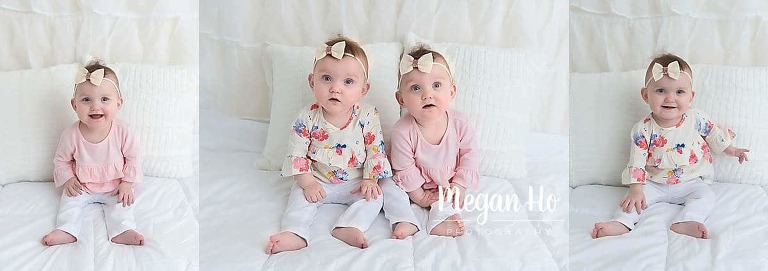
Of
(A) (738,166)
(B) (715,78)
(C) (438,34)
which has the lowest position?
(A) (738,166)

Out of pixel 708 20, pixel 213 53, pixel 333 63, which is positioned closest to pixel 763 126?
pixel 708 20

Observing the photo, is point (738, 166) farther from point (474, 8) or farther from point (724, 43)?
point (474, 8)

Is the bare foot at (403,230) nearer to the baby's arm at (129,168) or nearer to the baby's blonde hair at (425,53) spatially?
the baby's blonde hair at (425,53)

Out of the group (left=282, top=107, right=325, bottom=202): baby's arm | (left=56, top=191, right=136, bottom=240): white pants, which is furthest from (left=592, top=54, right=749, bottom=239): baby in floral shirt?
(left=56, top=191, right=136, bottom=240): white pants

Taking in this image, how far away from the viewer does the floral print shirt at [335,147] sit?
1541 millimetres

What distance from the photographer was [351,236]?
1420 millimetres

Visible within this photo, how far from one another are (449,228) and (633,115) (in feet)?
1.45

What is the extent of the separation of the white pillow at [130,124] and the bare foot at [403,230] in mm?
513

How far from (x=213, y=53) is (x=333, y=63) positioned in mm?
376

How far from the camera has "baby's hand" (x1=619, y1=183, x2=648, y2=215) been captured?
1.43 meters

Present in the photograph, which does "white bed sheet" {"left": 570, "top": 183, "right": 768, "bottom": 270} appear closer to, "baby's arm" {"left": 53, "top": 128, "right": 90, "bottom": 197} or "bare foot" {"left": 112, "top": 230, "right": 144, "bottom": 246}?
"bare foot" {"left": 112, "top": 230, "right": 144, "bottom": 246}

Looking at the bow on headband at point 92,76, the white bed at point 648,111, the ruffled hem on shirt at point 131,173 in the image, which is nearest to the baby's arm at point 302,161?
the ruffled hem on shirt at point 131,173

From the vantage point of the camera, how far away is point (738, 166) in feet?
4.96

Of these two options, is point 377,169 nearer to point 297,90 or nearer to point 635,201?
point 297,90
